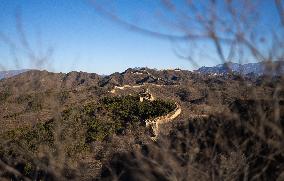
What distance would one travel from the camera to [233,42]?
3609 mm

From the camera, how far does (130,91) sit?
51938mm

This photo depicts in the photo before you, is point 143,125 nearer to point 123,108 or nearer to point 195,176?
point 123,108

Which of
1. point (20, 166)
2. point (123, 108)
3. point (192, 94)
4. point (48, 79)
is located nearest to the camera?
point (48, 79)

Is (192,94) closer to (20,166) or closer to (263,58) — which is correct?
(20,166)

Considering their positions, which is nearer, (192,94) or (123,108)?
(123,108)

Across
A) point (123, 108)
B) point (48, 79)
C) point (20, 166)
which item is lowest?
point (20, 166)

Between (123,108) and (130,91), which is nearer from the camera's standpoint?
(123,108)

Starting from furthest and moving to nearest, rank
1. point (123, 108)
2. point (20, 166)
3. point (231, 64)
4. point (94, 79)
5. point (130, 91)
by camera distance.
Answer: point (94, 79) → point (130, 91) → point (123, 108) → point (20, 166) → point (231, 64)

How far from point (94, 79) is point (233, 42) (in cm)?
10334

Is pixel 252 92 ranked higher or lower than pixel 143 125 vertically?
higher

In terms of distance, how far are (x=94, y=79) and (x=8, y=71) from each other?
101547 mm

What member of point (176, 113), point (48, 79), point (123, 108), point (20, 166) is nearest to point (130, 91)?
point (123, 108)

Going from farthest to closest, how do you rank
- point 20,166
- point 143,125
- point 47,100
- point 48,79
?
point 143,125 → point 20,166 → point 48,79 → point 47,100

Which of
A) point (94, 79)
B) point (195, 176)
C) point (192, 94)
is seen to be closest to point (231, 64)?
point (195, 176)
